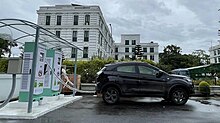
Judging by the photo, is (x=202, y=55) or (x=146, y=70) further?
(x=202, y=55)

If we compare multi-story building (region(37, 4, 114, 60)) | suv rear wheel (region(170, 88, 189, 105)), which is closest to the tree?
multi-story building (region(37, 4, 114, 60))

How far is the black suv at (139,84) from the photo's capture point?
7621 mm

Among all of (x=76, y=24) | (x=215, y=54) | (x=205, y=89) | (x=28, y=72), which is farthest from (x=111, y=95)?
(x=215, y=54)

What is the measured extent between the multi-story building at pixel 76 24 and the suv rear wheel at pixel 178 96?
2248 centimetres

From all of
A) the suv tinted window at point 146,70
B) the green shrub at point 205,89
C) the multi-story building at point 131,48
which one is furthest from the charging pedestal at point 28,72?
the multi-story building at point 131,48

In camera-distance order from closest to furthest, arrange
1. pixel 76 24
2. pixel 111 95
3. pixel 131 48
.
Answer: pixel 111 95
pixel 76 24
pixel 131 48

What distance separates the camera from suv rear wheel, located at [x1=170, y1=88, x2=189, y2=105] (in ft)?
25.3

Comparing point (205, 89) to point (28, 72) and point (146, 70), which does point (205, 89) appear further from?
point (28, 72)

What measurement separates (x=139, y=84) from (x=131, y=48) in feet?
154

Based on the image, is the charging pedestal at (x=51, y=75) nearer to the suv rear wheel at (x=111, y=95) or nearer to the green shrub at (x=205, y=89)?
the suv rear wheel at (x=111, y=95)

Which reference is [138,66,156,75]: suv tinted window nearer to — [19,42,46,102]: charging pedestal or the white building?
[19,42,46,102]: charging pedestal

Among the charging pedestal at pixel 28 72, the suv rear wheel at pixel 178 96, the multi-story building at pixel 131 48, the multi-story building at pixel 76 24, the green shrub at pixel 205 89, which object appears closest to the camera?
the charging pedestal at pixel 28 72

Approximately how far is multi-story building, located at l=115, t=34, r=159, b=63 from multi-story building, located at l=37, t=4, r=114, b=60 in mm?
24355

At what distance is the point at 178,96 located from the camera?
305 inches
